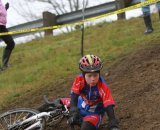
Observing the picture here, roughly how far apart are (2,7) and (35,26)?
15.6 feet

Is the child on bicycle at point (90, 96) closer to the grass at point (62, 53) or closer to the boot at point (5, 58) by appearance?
the grass at point (62, 53)

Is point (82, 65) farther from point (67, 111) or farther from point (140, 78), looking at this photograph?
point (140, 78)

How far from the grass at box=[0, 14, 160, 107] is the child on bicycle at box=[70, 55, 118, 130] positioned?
2.96m

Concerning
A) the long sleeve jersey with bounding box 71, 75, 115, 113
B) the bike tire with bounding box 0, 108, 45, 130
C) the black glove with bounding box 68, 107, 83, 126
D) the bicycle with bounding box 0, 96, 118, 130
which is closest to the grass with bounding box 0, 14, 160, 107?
the bike tire with bounding box 0, 108, 45, 130

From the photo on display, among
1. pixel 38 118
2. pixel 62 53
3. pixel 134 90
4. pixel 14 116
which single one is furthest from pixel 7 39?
pixel 38 118

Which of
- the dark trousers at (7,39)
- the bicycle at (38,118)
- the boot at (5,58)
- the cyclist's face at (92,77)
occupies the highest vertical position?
the dark trousers at (7,39)

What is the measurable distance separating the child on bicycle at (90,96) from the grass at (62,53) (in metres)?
2.96

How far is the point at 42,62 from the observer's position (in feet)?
37.3

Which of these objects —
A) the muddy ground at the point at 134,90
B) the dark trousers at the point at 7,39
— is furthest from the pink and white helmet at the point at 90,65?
the dark trousers at the point at 7,39

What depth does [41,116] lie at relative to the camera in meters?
6.82

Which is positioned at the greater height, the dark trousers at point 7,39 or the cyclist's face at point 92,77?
the dark trousers at point 7,39

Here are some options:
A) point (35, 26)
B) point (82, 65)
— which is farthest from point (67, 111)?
point (35, 26)

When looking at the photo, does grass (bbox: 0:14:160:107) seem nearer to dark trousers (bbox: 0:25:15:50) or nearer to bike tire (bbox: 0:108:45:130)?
dark trousers (bbox: 0:25:15:50)

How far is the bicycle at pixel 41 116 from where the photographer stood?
269 inches
